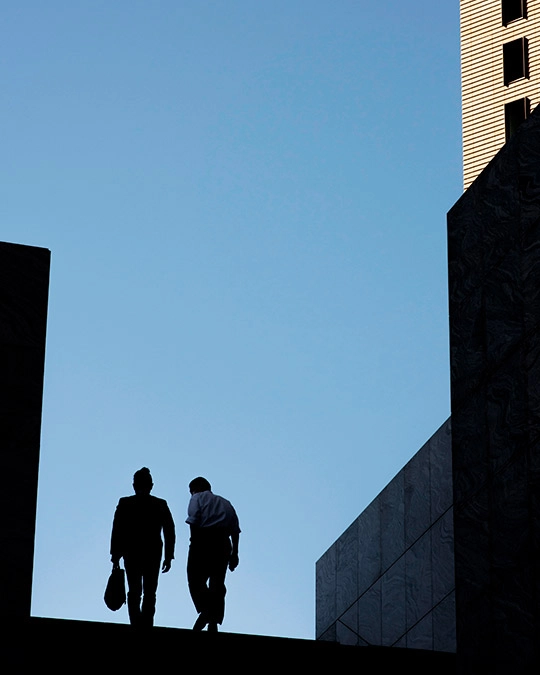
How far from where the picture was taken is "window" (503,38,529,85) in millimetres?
53406

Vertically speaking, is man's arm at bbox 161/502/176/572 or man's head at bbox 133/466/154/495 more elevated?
man's head at bbox 133/466/154/495

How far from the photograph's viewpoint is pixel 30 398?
9.13 meters

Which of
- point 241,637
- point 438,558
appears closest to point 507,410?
point 241,637

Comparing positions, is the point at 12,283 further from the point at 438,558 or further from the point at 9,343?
the point at 438,558

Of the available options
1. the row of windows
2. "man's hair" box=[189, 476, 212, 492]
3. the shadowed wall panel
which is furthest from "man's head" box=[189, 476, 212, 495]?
the row of windows

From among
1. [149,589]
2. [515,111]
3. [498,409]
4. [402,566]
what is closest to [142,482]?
[149,589]

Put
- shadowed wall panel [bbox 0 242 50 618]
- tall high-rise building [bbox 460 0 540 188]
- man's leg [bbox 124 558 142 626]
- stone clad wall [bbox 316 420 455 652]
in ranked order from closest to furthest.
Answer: shadowed wall panel [bbox 0 242 50 618] < man's leg [bbox 124 558 142 626] < stone clad wall [bbox 316 420 455 652] < tall high-rise building [bbox 460 0 540 188]

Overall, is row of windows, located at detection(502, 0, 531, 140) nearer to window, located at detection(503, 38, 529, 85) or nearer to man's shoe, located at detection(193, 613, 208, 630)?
window, located at detection(503, 38, 529, 85)

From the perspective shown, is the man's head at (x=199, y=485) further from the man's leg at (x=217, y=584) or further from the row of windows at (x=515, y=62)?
the row of windows at (x=515, y=62)

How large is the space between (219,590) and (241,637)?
8.49 ft

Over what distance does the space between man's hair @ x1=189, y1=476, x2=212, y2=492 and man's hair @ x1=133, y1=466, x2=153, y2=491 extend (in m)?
0.65

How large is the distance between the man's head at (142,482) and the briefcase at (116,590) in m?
0.71

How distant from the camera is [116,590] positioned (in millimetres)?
11789

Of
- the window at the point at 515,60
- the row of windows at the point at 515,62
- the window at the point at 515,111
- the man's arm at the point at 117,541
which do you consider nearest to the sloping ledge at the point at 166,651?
the man's arm at the point at 117,541
